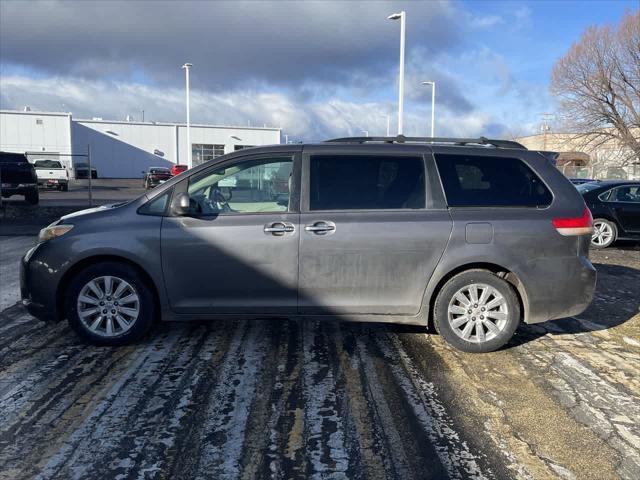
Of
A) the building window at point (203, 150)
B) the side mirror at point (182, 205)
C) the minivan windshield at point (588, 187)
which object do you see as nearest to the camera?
the side mirror at point (182, 205)

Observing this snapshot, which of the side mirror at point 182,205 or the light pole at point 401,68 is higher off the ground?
the light pole at point 401,68

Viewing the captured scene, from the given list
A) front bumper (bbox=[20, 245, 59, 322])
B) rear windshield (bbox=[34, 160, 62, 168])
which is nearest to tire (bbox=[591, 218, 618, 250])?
front bumper (bbox=[20, 245, 59, 322])

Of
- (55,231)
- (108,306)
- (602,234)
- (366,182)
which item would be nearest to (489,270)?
(366,182)

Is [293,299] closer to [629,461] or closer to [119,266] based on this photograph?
[119,266]

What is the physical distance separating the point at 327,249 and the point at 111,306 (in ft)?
6.65

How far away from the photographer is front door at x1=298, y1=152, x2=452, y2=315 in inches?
184

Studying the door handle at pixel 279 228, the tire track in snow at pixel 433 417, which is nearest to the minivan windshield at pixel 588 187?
the tire track in snow at pixel 433 417

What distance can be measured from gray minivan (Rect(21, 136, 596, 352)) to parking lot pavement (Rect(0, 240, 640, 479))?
0.39 m

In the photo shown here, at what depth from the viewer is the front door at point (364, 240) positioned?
4.66 metres

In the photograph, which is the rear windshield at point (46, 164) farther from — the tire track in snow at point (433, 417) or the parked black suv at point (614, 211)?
the tire track in snow at point (433, 417)

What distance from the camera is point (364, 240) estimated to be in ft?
15.3

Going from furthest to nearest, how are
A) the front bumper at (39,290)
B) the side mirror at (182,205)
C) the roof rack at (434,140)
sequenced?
the roof rack at (434,140) → the front bumper at (39,290) → the side mirror at (182,205)

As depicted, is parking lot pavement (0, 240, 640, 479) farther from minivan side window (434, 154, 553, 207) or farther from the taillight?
minivan side window (434, 154, 553, 207)

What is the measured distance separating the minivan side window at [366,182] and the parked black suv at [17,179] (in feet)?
54.2
